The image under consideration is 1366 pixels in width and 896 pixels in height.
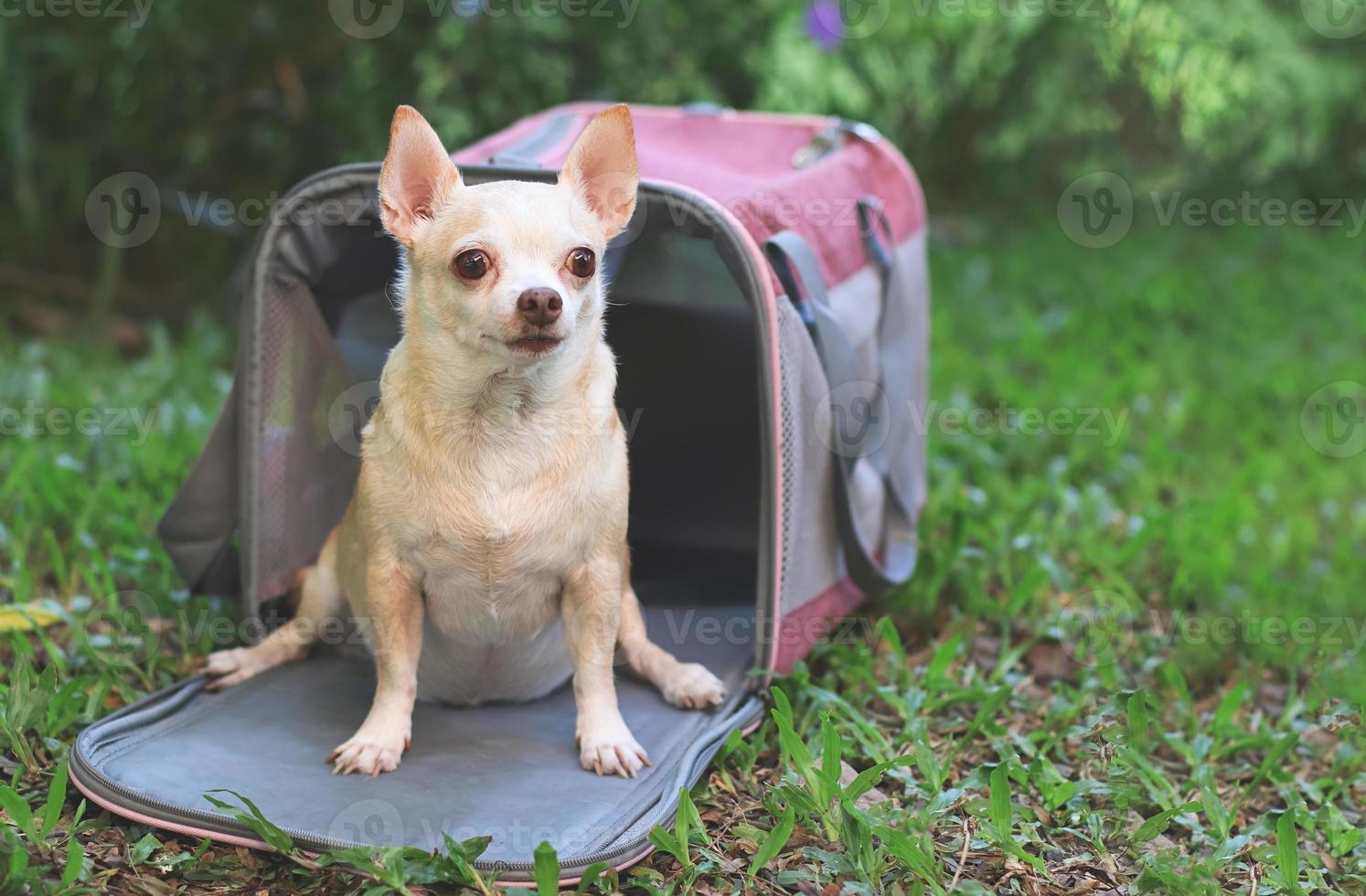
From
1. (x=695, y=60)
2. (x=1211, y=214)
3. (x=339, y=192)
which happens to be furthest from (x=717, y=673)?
(x=1211, y=214)

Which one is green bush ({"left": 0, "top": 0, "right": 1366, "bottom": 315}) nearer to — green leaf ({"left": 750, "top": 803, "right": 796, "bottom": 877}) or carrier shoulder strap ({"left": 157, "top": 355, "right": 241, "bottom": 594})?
carrier shoulder strap ({"left": 157, "top": 355, "right": 241, "bottom": 594})

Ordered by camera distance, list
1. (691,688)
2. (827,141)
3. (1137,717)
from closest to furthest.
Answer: (1137,717) < (691,688) < (827,141)

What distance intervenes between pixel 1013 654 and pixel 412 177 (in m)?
1.64

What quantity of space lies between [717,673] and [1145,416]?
2.22m

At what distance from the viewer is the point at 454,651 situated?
2555mm

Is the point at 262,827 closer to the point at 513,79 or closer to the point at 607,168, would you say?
the point at 607,168

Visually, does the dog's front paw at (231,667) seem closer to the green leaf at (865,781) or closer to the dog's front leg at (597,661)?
the dog's front leg at (597,661)

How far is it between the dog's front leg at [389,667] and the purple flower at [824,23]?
3.80 m

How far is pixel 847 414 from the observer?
2891 millimetres

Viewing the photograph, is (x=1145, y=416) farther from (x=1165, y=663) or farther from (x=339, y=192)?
(x=339, y=192)

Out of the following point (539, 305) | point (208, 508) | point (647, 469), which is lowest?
point (647, 469)

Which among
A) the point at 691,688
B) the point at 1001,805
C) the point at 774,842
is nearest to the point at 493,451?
the point at 691,688

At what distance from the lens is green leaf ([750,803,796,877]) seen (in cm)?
211

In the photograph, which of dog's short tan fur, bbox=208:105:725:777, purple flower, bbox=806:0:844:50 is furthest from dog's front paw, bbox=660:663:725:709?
purple flower, bbox=806:0:844:50
